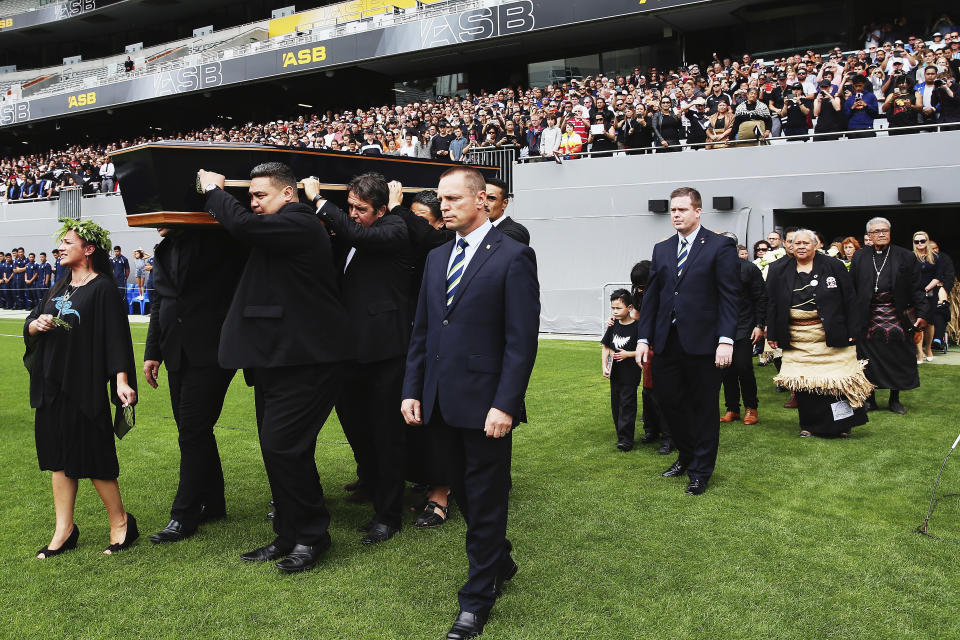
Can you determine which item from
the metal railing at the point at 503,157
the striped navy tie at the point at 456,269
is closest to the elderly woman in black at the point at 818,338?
the striped navy tie at the point at 456,269

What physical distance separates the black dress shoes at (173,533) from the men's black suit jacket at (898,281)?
642 centimetres

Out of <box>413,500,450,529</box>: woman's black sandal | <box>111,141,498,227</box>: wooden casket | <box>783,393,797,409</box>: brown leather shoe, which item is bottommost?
<box>783,393,797,409</box>: brown leather shoe

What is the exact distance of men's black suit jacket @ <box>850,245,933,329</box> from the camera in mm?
Answer: 7902

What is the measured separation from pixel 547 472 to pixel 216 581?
273cm

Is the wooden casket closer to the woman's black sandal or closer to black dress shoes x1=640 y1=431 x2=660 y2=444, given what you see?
the woman's black sandal

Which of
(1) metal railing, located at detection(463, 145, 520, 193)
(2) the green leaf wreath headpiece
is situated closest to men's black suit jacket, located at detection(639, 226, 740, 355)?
(2) the green leaf wreath headpiece

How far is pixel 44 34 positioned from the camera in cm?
4256

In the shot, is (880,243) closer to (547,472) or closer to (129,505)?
(547,472)

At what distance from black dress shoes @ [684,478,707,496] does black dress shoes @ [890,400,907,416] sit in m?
3.68

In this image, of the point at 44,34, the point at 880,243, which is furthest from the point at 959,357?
the point at 44,34

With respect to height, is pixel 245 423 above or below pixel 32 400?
below

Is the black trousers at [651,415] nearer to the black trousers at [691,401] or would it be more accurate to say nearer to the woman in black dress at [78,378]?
the black trousers at [691,401]

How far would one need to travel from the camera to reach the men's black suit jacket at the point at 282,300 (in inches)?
158

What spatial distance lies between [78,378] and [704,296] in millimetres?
3926
